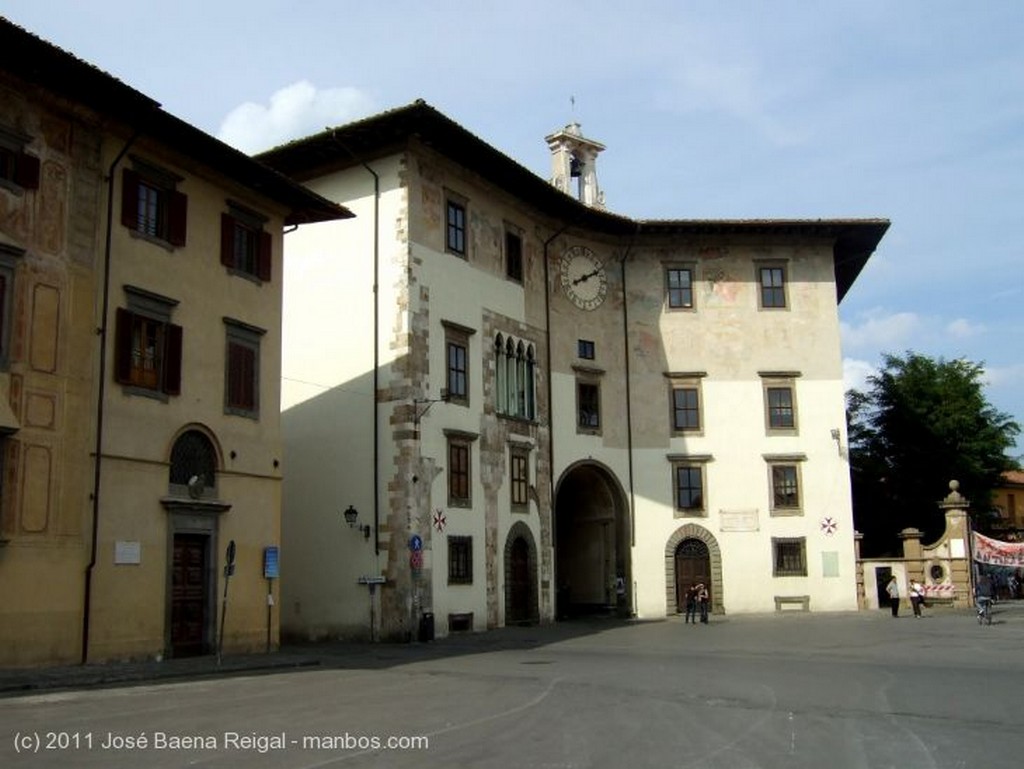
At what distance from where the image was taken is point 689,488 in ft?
122

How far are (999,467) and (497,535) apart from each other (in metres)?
29.3

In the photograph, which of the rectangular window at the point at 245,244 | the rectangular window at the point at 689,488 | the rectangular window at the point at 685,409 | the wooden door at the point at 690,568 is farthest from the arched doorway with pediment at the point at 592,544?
the rectangular window at the point at 245,244

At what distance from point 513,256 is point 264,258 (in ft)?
36.7

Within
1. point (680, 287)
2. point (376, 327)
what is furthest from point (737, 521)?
point (376, 327)

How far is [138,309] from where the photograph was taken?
808 inches

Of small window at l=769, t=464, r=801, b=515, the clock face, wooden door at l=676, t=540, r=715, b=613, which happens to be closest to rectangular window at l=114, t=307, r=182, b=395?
the clock face

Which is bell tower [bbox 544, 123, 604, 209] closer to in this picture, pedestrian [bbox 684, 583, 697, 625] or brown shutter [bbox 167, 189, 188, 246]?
pedestrian [bbox 684, 583, 697, 625]

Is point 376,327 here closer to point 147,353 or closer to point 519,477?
point 519,477

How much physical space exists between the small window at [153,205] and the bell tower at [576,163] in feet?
73.6

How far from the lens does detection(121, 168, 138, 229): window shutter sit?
20.4 metres

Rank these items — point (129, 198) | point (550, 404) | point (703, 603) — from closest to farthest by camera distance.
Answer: point (129, 198), point (703, 603), point (550, 404)

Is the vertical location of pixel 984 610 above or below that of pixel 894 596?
below

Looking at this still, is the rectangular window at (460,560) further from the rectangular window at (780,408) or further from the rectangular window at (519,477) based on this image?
the rectangular window at (780,408)

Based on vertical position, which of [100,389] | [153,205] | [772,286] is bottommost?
[100,389]
